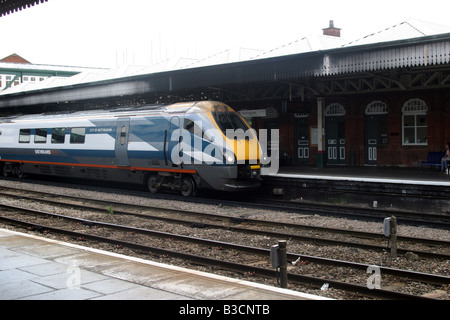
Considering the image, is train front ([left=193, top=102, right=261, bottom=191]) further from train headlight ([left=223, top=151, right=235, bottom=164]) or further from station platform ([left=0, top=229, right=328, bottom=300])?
station platform ([left=0, top=229, right=328, bottom=300])

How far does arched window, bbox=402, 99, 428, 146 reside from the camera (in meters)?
19.4

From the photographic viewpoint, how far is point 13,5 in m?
7.75

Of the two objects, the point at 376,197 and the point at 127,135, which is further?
the point at 127,135

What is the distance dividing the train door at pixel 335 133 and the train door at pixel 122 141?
9.46 metres

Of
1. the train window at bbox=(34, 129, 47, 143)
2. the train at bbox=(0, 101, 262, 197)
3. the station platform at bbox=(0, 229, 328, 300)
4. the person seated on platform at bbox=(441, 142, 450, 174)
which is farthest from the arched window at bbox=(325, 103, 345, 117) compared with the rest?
the station platform at bbox=(0, 229, 328, 300)

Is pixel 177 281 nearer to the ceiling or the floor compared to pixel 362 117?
nearer to the floor

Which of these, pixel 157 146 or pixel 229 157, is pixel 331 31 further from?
pixel 229 157

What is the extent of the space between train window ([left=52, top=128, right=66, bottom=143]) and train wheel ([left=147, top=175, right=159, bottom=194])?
Result: 16.8 ft

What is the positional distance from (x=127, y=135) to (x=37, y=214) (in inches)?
187

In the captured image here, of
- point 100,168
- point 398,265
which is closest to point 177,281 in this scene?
point 398,265

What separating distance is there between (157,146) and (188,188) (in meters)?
1.77
